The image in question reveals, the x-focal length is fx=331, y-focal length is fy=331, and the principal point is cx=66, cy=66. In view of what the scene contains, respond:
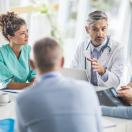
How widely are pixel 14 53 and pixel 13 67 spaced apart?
0.13 meters

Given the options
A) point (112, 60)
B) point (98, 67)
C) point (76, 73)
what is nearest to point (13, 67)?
point (76, 73)

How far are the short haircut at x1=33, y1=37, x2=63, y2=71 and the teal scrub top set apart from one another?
5.27 feet

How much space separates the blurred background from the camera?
4.63 metres

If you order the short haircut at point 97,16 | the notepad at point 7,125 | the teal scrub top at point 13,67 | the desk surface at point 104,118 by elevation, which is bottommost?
the desk surface at point 104,118

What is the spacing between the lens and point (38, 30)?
4977mm

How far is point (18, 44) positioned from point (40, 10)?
1884mm

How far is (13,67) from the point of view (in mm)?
2975

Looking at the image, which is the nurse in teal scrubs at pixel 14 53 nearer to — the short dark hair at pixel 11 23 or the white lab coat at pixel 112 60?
the short dark hair at pixel 11 23

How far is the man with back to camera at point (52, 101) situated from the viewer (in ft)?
4.16

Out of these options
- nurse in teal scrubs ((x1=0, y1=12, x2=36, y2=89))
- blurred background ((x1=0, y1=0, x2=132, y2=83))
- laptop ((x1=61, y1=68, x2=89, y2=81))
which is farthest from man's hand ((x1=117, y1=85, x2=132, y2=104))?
blurred background ((x1=0, y1=0, x2=132, y2=83))

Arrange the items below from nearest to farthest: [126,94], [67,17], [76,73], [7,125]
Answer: [7,125], [126,94], [76,73], [67,17]

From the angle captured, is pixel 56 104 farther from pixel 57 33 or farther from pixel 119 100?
pixel 57 33

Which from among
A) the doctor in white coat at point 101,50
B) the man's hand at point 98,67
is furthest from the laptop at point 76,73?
the man's hand at point 98,67

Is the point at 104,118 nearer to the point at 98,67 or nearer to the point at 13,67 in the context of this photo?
the point at 98,67
